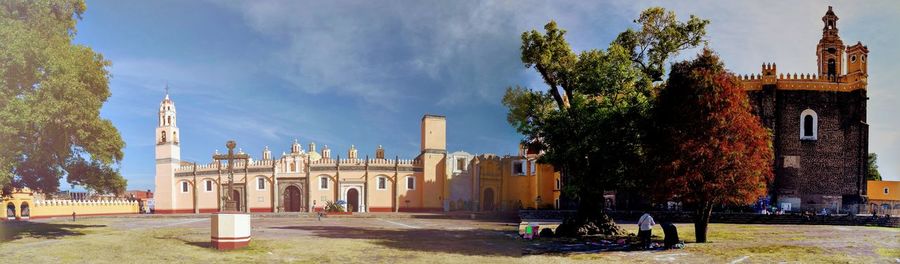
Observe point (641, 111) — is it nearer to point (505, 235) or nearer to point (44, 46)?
point (505, 235)

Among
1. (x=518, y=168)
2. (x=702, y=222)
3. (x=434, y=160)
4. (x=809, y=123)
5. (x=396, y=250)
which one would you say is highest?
(x=809, y=123)

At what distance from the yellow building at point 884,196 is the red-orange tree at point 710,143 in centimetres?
3241

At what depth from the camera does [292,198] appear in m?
46.7

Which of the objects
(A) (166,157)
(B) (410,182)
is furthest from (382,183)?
(A) (166,157)

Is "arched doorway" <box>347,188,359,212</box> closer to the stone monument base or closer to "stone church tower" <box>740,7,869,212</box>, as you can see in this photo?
"stone church tower" <box>740,7,869,212</box>

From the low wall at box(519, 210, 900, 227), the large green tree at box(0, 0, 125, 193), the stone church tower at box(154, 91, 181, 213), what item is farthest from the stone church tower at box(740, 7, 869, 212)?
the stone church tower at box(154, 91, 181, 213)

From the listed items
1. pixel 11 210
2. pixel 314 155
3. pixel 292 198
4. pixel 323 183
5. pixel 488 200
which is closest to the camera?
pixel 11 210

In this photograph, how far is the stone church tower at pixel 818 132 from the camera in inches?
1421

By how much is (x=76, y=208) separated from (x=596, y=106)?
139 ft

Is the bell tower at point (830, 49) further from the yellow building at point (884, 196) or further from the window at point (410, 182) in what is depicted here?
the window at point (410, 182)

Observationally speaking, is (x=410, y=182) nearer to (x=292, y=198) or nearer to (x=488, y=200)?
(x=488, y=200)

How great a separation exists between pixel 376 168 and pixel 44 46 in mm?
30130

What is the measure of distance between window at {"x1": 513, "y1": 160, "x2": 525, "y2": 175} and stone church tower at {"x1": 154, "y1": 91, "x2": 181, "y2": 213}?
28.0m

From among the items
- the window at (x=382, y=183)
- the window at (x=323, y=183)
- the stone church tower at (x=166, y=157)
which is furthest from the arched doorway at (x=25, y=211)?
the window at (x=382, y=183)
